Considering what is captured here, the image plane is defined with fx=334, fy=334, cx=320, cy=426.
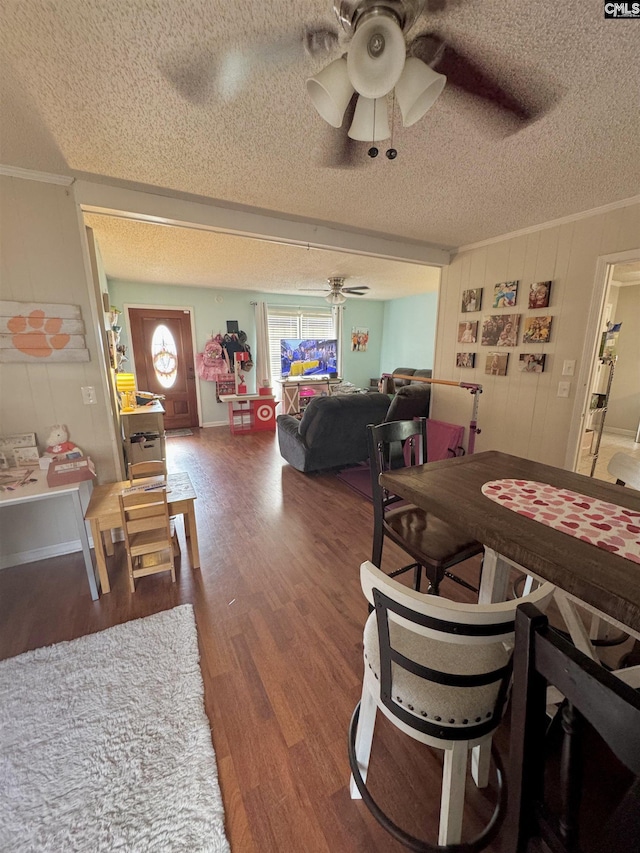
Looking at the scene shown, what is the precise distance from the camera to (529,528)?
1128 millimetres

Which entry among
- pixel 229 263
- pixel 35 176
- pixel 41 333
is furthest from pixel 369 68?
pixel 229 263

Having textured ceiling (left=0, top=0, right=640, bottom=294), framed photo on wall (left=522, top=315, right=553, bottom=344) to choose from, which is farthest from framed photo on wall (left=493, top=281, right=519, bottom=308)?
textured ceiling (left=0, top=0, right=640, bottom=294)

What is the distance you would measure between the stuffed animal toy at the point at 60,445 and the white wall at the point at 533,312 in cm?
354

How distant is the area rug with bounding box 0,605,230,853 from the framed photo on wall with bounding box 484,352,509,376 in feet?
10.8

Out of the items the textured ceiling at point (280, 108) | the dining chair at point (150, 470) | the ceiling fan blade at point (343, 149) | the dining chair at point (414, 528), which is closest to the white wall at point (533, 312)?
the textured ceiling at point (280, 108)

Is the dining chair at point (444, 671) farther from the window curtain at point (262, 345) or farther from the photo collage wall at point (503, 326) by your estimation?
the window curtain at point (262, 345)

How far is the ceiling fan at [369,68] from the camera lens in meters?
0.95

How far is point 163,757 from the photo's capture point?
1198mm

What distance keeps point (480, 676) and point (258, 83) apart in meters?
2.08

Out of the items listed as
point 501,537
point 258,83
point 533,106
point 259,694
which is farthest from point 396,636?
point 533,106

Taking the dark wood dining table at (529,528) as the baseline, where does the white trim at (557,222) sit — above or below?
above

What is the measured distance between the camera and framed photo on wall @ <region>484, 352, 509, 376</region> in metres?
3.22

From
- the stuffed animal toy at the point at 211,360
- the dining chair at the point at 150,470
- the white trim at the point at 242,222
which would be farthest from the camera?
the stuffed animal toy at the point at 211,360

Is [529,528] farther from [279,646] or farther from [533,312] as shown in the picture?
[533,312]
